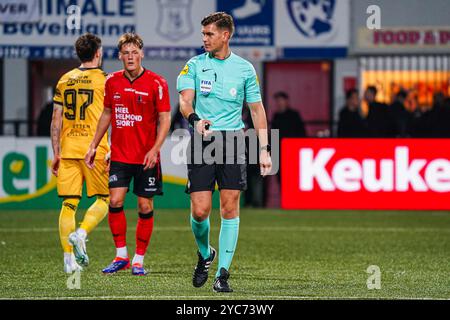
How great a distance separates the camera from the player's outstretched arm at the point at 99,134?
37.5ft

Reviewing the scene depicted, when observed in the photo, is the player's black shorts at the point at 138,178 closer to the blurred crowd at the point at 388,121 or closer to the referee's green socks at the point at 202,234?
the referee's green socks at the point at 202,234

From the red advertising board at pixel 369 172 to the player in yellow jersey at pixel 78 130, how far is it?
7309mm

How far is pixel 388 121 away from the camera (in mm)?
20469

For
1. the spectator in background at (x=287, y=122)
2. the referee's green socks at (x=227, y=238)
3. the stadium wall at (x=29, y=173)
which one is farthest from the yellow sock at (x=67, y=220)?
the spectator in background at (x=287, y=122)

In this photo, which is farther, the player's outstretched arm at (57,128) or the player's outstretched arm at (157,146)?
the player's outstretched arm at (57,128)

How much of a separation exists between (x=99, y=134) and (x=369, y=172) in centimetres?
803

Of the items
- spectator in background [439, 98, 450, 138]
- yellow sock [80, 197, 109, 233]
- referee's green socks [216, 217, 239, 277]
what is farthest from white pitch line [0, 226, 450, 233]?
referee's green socks [216, 217, 239, 277]

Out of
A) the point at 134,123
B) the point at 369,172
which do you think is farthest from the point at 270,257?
the point at 369,172

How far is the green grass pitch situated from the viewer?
10188 millimetres

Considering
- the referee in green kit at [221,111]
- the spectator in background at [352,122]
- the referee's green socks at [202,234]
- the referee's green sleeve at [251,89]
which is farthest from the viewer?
the spectator in background at [352,122]

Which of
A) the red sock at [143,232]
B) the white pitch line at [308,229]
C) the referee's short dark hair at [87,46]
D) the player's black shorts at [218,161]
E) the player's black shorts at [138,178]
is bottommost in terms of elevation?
the white pitch line at [308,229]

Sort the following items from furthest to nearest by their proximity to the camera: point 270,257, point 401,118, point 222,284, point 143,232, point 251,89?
point 401,118 < point 270,257 < point 143,232 < point 251,89 < point 222,284

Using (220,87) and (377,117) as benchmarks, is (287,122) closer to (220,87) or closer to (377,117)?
(377,117)
